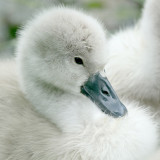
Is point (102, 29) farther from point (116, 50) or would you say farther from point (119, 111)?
point (116, 50)

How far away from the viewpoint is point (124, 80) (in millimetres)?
4504

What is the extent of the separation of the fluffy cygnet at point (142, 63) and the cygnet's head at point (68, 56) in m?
0.53

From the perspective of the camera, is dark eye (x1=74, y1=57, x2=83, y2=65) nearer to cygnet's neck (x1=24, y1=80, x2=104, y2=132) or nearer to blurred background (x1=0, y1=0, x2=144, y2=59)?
cygnet's neck (x1=24, y1=80, x2=104, y2=132)

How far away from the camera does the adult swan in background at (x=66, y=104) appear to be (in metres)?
3.81

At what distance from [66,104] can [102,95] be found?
0.67 feet

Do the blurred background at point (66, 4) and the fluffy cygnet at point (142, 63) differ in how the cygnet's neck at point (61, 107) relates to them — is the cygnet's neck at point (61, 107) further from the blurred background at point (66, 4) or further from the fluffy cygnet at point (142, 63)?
the blurred background at point (66, 4)

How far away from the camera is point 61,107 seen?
12.9ft

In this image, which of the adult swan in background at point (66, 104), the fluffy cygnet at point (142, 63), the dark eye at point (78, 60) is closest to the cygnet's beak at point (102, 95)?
the adult swan in background at point (66, 104)

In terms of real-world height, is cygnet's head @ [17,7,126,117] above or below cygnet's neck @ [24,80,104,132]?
above

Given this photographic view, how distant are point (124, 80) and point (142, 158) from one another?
2.45ft

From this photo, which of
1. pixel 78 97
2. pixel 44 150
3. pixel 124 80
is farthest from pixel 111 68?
pixel 44 150

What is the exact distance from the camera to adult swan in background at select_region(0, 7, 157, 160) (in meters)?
3.81

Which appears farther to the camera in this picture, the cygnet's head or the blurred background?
the blurred background

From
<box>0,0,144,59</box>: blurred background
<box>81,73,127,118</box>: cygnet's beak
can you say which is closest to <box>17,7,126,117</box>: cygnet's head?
<box>81,73,127,118</box>: cygnet's beak
